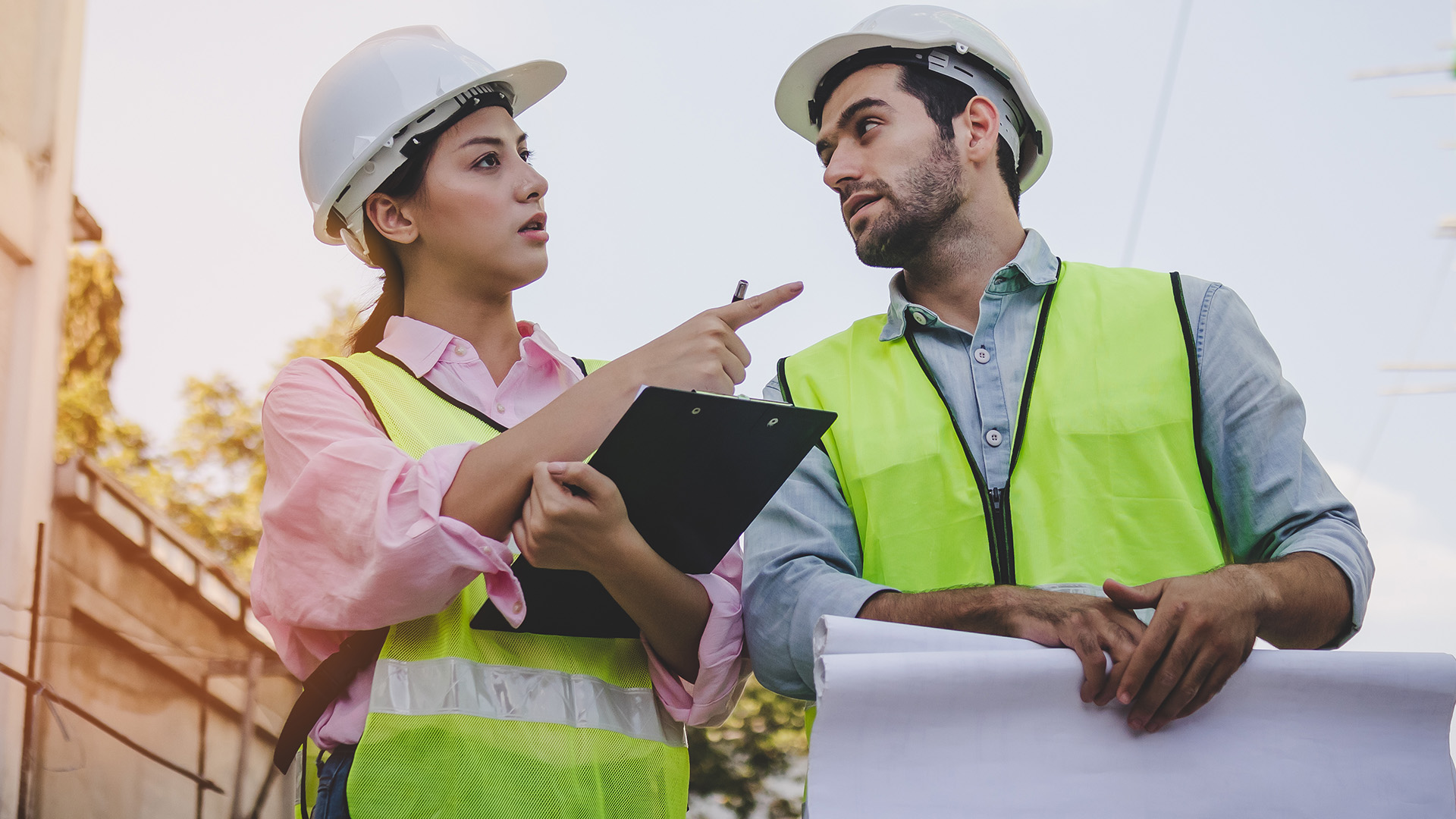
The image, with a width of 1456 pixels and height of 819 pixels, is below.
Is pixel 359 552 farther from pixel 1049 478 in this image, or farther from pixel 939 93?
pixel 939 93

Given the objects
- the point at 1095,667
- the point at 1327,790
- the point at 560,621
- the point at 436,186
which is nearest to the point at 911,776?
the point at 1095,667

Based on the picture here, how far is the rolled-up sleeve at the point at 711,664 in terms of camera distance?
8.21 ft

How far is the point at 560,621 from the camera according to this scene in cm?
244

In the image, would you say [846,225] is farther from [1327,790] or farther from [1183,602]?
[1327,790]

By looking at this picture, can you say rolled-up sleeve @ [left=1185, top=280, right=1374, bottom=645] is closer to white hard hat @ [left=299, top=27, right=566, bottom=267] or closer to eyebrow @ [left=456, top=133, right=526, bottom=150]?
eyebrow @ [left=456, top=133, right=526, bottom=150]

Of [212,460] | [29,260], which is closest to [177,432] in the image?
[212,460]

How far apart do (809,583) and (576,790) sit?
0.58 m

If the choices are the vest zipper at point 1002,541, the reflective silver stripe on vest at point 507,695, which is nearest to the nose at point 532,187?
the reflective silver stripe on vest at point 507,695

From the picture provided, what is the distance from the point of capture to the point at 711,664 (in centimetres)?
250

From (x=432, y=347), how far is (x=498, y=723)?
3.04ft

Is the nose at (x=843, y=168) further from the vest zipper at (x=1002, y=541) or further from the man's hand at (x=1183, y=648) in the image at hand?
the man's hand at (x=1183, y=648)

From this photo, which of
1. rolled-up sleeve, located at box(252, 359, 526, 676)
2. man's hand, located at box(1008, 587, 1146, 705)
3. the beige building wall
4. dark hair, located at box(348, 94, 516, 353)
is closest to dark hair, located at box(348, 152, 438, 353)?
dark hair, located at box(348, 94, 516, 353)

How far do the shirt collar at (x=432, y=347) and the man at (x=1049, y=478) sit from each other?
0.56 metres

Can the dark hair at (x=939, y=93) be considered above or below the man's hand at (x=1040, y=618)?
above
